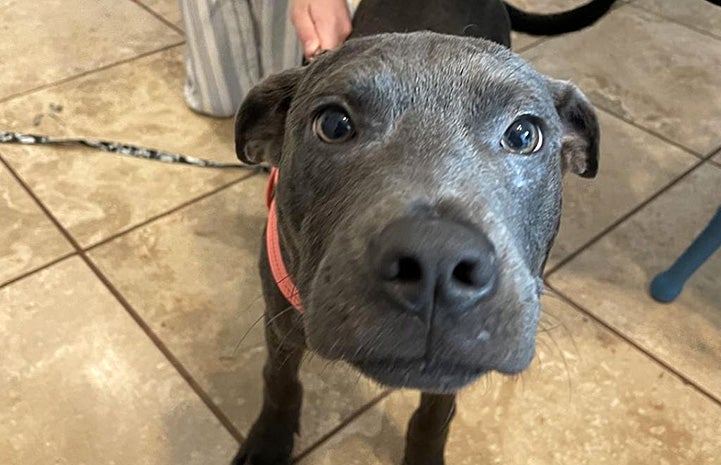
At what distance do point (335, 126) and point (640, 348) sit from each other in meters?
1.18

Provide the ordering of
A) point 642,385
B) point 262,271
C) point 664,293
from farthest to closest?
point 664,293
point 642,385
point 262,271

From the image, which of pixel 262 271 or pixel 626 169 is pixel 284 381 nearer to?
pixel 262 271

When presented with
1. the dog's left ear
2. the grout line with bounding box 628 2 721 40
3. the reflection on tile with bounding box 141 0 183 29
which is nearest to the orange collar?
the dog's left ear

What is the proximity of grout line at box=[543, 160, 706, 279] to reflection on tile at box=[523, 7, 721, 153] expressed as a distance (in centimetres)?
17

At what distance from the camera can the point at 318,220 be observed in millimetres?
1202

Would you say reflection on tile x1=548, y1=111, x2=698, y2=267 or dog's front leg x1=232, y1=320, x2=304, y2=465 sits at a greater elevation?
dog's front leg x1=232, y1=320, x2=304, y2=465

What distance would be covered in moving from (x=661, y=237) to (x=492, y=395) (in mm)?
833

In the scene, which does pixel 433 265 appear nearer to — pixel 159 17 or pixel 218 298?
pixel 218 298

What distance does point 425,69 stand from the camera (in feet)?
4.07

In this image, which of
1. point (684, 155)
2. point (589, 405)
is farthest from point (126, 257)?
point (684, 155)

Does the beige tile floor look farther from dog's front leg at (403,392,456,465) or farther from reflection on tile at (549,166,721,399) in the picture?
dog's front leg at (403,392,456,465)

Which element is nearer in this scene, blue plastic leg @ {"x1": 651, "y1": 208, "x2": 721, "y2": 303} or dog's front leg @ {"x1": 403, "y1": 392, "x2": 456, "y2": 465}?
dog's front leg @ {"x1": 403, "y1": 392, "x2": 456, "y2": 465}

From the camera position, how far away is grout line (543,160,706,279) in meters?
2.22

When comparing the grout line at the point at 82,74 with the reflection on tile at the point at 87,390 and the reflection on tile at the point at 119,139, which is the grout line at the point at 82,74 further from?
the reflection on tile at the point at 87,390
